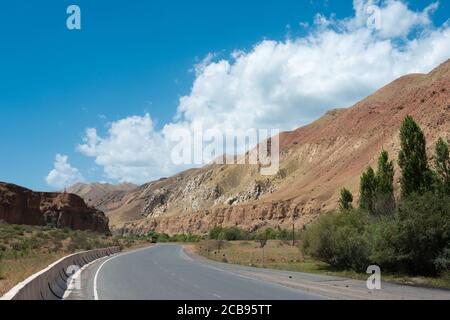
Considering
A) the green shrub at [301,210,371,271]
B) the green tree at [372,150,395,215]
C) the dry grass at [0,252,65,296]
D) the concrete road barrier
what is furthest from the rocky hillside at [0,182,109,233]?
the concrete road barrier

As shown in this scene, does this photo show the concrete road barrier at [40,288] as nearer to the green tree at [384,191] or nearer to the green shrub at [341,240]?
the green shrub at [341,240]

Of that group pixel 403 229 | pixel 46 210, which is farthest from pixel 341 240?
pixel 46 210

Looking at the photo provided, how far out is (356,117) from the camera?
13050 cm

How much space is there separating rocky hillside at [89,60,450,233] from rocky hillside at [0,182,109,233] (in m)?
31.0

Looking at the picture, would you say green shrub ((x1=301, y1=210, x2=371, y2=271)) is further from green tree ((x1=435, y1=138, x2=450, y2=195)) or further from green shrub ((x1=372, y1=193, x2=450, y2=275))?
green tree ((x1=435, y1=138, x2=450, y2=195))

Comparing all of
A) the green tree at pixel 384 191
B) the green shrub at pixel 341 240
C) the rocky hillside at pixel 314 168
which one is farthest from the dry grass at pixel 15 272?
the rocky hillside at pixel 314 168

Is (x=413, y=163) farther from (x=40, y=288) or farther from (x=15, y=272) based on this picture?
(x=40, y=288)

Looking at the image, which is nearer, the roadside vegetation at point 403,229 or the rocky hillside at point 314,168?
the roadside vegetation at point 403,229

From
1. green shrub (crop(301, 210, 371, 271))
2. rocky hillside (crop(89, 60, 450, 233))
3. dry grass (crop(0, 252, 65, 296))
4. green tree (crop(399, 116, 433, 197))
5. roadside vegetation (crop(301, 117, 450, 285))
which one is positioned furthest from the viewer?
rocky hillside (crop(89, 60, 450, 233))

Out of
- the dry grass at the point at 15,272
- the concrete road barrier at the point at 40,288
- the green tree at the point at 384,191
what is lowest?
the dry grass at the point at 15,272

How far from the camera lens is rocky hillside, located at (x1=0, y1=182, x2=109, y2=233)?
337 feet

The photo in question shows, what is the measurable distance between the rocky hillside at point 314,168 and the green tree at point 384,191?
3482cm

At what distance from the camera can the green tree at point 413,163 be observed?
35.7m

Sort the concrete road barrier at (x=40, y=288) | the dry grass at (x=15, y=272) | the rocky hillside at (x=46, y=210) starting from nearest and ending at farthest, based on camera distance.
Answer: the concrete road barrier at (x=40, y=288) < the dry grass at (x=15, y=272) < the rocky hillside at (x=46, y=210)
